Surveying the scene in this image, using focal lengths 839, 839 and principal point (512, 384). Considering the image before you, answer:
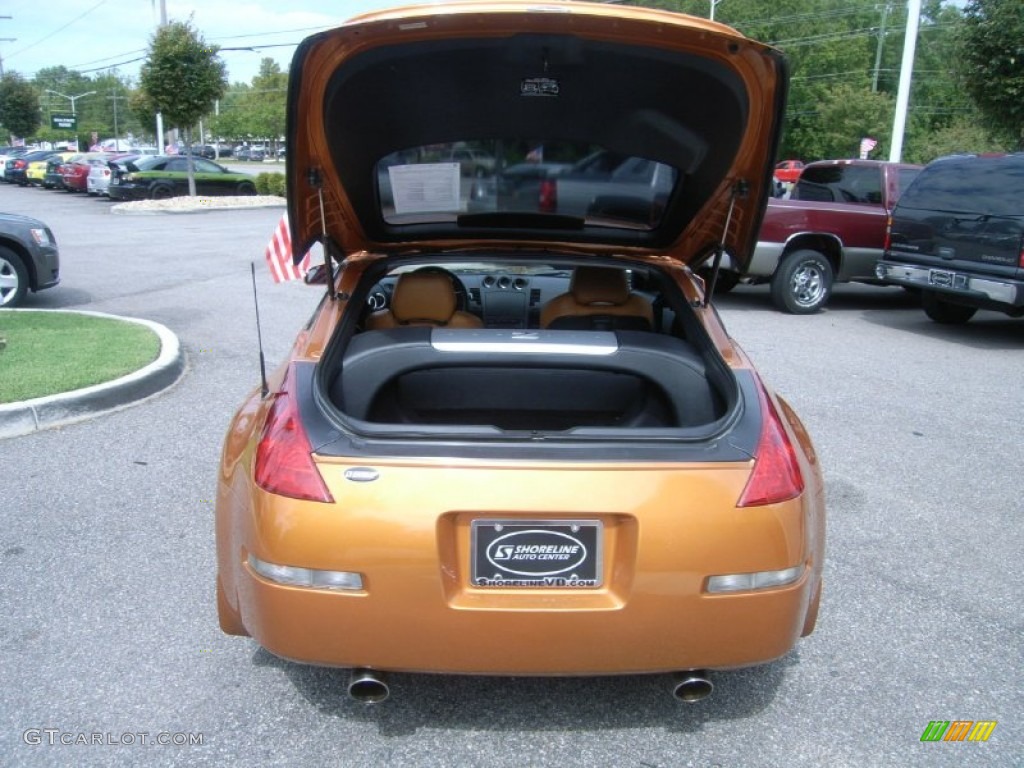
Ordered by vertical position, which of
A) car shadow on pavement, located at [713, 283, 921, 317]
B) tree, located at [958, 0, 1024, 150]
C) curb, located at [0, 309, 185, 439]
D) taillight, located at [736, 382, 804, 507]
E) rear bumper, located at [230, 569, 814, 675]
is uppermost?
tree, located at [958, 0, 1024, 150]

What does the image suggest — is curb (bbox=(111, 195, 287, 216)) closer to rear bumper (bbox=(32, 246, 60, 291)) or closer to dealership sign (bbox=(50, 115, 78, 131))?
rear bumper (bbox=(32, 246, 60, 291))

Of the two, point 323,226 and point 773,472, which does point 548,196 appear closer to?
point 323,226

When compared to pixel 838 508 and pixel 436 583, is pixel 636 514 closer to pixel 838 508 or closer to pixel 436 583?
pixel 436 583

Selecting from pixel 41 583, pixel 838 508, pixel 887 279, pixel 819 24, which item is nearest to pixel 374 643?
pixel 41 583

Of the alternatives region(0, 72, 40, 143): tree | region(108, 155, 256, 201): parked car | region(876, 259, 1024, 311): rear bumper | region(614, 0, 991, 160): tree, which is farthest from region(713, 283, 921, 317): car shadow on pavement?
region(0, 72, 40, 143): tree

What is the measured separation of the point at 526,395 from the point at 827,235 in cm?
844

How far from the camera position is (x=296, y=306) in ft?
32.4

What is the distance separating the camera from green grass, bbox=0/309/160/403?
18.8 ft

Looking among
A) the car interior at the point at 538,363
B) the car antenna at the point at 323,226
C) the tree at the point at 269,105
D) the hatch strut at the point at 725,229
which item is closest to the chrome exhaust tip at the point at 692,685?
the car interior at the point at 538,363

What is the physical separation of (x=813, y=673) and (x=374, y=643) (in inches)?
65.3

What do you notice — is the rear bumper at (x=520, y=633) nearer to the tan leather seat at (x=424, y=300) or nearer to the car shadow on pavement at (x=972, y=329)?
the tan leather seat at (x=424, y=300)

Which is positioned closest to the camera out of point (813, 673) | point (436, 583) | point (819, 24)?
point (436, 583)

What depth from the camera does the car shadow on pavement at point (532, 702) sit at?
8.83ft

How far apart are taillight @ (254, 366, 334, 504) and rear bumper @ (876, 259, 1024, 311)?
8.26m
